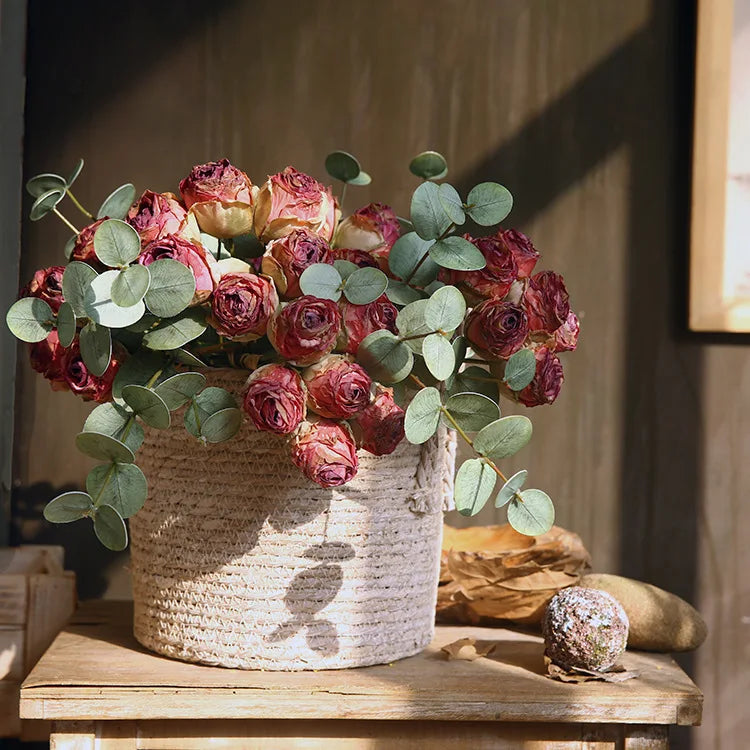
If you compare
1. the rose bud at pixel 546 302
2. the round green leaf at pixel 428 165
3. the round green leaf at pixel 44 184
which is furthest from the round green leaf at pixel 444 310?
the round green leaf at pixel 44 184

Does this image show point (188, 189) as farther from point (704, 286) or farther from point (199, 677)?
point (704, 286)

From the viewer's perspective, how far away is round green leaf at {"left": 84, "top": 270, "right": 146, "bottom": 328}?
2.68ft

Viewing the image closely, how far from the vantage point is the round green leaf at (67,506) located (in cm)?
83

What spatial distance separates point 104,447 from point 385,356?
252mm

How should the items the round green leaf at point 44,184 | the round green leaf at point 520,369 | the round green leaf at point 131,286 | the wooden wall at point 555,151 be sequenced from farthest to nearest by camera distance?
the wooden wall at point 555,151 < the round green leaf at point 44,184 < the round green leaf at point 520,369 < the round green leaf at point 131,286

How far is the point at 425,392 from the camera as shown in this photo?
2.75ft

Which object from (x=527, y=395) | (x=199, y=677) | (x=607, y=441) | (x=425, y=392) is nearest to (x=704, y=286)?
(x=607, y=441)

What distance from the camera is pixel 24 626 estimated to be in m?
1.16

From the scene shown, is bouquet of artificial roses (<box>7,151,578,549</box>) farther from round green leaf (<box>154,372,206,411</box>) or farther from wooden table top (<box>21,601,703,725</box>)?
wooden table top (<box>21,601,703,725</box>)

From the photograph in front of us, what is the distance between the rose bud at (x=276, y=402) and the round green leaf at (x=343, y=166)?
1.27 feet

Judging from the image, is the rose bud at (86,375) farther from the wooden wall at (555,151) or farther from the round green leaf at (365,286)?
the wooden wall at (555,151)

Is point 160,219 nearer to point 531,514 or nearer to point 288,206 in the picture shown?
point 288,206

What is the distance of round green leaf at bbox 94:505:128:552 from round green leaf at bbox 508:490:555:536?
34 centimetres

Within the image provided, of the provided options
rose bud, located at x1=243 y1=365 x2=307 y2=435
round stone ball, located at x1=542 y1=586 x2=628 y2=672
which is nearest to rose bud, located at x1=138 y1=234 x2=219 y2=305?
rose bud, located at x1=243 y1=365 x2=307 y2=435
